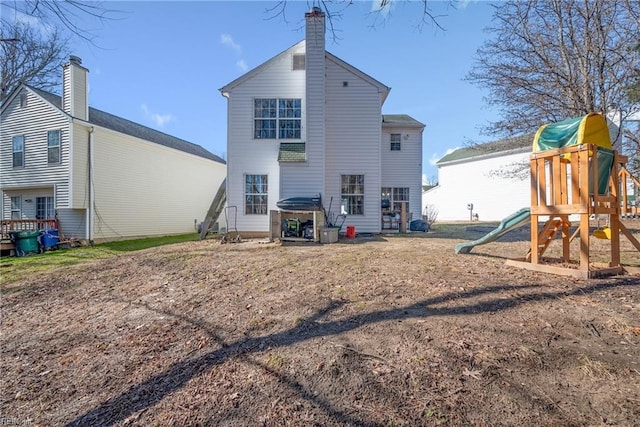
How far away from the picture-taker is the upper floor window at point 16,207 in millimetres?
14656

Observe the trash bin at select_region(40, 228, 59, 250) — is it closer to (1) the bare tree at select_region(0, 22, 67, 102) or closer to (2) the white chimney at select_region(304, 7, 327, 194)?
(1) the bare tree at select_region(0, 22, 67, 102)

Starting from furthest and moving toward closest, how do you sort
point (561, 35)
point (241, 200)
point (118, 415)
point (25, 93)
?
point (25, 93) < point (241, 200) < point (561, 35) < point (118, 415)

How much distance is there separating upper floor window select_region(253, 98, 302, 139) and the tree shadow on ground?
8946 mm

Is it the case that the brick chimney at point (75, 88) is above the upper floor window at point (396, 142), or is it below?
above

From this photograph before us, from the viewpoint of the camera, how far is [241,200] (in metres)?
11.8

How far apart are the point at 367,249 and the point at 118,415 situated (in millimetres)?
6168

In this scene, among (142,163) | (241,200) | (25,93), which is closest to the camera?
(241,200)

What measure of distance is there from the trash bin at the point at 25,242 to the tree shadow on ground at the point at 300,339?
11334 millimetres

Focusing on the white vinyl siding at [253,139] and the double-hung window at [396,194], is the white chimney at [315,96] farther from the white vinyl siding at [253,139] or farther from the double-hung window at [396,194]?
the double-hung window at [396,194]

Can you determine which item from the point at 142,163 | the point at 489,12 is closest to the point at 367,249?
the point at 489,12

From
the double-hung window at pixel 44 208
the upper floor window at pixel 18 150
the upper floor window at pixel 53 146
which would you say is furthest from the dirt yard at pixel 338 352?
the upper floor window at pixel 18 150

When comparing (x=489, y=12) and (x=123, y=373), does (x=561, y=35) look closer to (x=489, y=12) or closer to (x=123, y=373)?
(x=489, y=12)

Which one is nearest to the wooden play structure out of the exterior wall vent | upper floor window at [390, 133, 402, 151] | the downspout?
the exterior wall vent

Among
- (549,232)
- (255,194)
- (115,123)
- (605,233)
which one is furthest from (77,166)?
(605,233)
